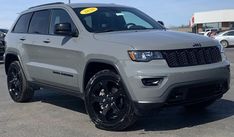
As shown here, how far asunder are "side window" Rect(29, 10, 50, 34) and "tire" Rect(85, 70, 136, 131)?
6.18ft

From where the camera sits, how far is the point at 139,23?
7.28 m

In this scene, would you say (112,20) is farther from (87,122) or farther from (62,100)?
(62,100)

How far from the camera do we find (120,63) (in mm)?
5734

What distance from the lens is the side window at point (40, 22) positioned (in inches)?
302

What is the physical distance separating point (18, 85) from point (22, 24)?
119 cm

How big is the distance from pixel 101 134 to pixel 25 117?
182 cm

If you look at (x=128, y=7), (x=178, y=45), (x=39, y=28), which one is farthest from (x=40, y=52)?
(x=178, y=45)

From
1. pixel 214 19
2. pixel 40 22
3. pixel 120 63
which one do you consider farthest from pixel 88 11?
pixel 214 19

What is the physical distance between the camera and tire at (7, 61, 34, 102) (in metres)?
8.27

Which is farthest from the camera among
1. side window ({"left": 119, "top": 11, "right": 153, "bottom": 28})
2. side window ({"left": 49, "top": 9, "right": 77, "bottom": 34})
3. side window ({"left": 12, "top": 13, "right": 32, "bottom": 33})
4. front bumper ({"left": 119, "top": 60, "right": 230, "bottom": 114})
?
side window ({"left": 12, "top": 13, "right": 32, "bottom": 33})

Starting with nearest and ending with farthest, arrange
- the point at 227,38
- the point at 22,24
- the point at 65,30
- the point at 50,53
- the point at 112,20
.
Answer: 1. the point at 65,30
2. the point at 112,20
3. the point at 50,53
4. the point at 22,24
5. the point at 227,38

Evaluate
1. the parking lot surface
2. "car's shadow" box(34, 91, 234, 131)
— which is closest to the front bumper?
the parking lot surface

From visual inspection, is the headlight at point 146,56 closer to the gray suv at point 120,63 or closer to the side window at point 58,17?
the gray suv at point 120,63

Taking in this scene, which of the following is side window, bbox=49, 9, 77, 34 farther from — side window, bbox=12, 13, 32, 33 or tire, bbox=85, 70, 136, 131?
tire, bbox=85, 70, 136, 131
